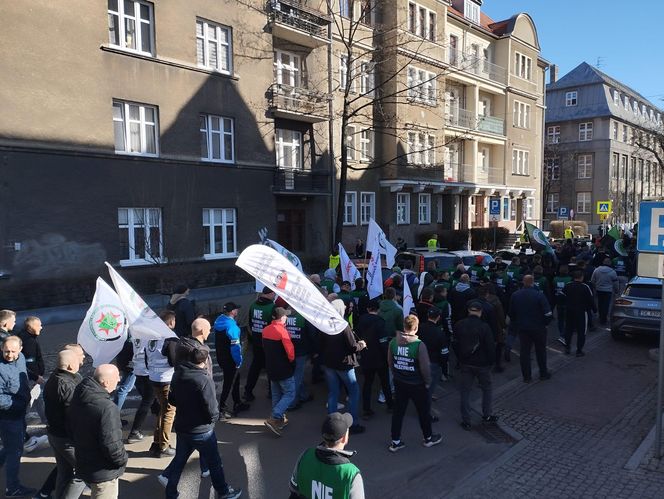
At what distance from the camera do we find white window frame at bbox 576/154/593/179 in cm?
6012

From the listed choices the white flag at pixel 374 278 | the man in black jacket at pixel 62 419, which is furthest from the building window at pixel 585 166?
the man in black jacket at pixel 62 419

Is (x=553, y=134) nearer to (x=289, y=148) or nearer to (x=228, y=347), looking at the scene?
(x=289, y=148)

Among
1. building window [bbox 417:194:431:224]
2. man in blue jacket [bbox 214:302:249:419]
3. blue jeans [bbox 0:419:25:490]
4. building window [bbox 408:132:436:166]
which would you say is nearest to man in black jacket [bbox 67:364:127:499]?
blue jeans [bbox 0:419:25:490]

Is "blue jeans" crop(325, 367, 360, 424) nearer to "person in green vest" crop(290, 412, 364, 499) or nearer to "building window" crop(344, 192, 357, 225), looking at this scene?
"person in green vest" crop(290, 412, 364, 499)

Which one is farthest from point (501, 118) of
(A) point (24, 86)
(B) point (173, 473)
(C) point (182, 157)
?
(B) point (173, 473)

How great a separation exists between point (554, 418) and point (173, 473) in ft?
17.6

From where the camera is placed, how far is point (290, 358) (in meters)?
6.83

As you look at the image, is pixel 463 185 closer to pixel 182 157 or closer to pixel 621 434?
pixel 182 157

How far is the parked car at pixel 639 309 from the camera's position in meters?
11.0

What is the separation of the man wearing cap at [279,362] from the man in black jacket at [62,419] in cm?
255

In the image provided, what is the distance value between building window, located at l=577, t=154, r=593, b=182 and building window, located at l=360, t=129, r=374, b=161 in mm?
42226

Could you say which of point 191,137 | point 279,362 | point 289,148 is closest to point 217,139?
point 191,137

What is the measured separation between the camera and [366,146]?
2778 centimetres

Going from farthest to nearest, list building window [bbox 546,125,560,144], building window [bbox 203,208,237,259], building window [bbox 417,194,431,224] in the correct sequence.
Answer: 1. building window [bbox 546,125,560,144]
2. building window [bbox 417,194,431,224]
3. building window [bbox 203,208,237,259]
